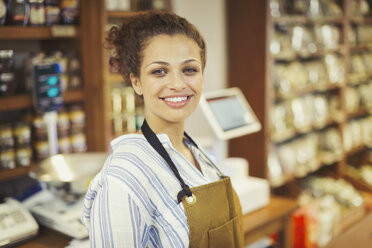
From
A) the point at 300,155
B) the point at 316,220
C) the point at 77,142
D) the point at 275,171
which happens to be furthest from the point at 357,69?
the point at 77,142

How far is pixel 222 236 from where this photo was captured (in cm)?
130

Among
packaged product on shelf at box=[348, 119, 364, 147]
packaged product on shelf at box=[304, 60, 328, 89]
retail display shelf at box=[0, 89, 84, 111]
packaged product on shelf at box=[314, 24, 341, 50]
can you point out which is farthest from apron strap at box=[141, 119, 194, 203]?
packaged product on shelf at box=[348, 119, 364, 147]

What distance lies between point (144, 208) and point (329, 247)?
8.35ft

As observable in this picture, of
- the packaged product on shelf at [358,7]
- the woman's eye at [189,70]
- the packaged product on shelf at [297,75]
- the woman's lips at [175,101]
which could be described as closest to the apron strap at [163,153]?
the woman's lips at [175,101]

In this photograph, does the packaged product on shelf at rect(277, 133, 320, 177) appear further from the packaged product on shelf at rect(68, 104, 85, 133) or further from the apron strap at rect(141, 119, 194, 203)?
the apron strap at rect(141, 119, 194, 203)

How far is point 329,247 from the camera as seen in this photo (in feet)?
10.6

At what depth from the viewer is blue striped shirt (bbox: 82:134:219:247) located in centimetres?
108

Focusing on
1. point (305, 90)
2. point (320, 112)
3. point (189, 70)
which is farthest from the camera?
point (320, 112)

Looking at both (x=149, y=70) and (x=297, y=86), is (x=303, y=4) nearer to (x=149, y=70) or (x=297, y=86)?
(x=297, y=86)

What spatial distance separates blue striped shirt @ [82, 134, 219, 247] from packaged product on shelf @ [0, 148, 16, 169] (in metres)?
1.13

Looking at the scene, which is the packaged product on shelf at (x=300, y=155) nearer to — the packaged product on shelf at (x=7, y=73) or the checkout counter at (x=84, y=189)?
the checkout counter at (x=84, y=189)

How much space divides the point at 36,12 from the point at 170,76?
1.31 meters

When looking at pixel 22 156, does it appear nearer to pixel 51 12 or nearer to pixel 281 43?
pixel 51 12

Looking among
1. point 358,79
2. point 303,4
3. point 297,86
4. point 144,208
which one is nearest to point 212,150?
point 144,208
